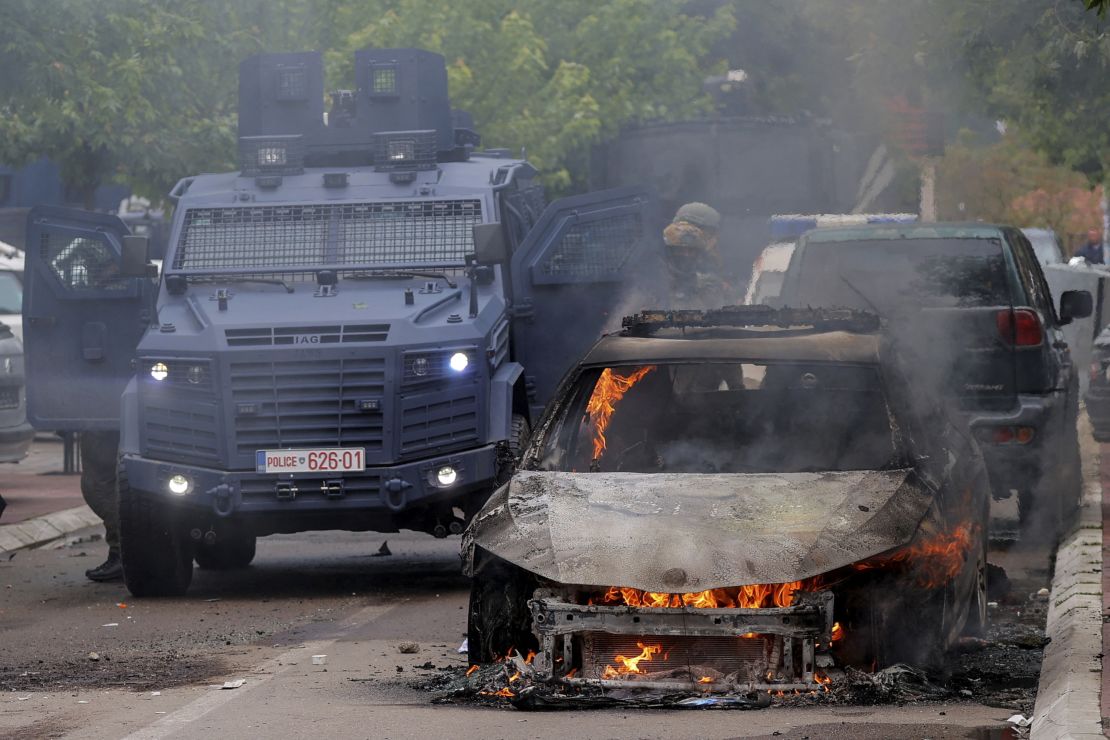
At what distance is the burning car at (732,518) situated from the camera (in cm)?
767

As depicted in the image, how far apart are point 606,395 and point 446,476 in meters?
3.10

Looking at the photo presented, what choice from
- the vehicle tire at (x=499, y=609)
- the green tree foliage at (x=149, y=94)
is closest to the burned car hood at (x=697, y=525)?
the vehicle tire at (x=499, y=609)

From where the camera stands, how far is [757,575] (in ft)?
25.0

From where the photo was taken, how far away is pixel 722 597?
25.2 feet

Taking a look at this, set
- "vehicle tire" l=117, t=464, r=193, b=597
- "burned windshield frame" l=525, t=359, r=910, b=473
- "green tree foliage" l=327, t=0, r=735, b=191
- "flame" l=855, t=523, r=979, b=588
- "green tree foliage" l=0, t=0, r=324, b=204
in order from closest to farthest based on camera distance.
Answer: "flame" l=855, t=523, r=979, b=588
"burned windshield frame" l=525, t=359, r=910, b=473
"vehicle tire" l=117, t=464, r=193, b=597
"green tree foliage" l=0, t=0, r=324, b=204
"green tree foliage" l=327, t=0, r=735, b=191

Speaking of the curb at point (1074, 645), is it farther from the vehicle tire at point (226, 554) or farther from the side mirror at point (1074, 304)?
the vehicle tire at point (226, 554)

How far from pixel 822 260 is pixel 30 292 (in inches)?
206

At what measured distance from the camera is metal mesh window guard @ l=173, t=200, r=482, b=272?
13.5 m

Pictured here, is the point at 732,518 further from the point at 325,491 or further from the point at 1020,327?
the point at 1020,327

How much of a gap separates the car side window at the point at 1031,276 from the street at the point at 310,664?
1656mm

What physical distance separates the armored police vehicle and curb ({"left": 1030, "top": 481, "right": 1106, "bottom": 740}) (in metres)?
3.22

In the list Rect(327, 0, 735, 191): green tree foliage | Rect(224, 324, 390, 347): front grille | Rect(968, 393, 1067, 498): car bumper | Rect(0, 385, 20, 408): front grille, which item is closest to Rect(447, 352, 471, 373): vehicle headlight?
Rect(224, 324, 390, 347): front grille

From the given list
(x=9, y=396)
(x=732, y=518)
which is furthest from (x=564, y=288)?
(x=9, y=396)

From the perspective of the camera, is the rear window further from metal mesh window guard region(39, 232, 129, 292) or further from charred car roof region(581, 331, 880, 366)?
charred car roof region(581, 331, 880, 366)
